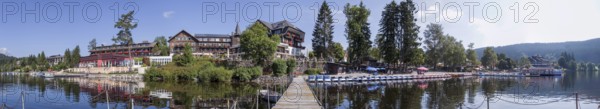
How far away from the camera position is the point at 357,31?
2918 inches

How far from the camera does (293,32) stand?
9656 cm

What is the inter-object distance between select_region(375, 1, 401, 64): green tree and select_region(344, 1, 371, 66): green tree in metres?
3.59

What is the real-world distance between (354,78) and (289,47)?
29957mm

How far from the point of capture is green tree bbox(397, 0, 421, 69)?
76438 millimetres

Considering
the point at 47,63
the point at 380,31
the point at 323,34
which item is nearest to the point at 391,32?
the point at 380,31

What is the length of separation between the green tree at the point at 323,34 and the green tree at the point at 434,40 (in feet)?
114

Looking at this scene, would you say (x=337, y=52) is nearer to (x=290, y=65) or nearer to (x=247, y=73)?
(x=290, y=65)

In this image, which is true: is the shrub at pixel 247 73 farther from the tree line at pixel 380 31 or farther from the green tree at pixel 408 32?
the green tree at pixel 408 32

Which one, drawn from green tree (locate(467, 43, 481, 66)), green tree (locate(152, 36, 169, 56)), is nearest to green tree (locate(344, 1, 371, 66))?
green tree (locate(152, 36, 169, 56))

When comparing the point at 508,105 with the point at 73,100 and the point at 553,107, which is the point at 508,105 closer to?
the point at 553,107

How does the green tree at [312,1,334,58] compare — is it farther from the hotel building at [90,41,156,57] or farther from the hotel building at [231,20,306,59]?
the hotel building at [90,41,156,57]

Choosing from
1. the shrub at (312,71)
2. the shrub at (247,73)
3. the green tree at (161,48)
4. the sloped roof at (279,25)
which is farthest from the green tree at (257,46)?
the green tree at (161,48)

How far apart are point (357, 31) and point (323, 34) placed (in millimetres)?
7439

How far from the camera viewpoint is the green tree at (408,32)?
7644 centimetres
